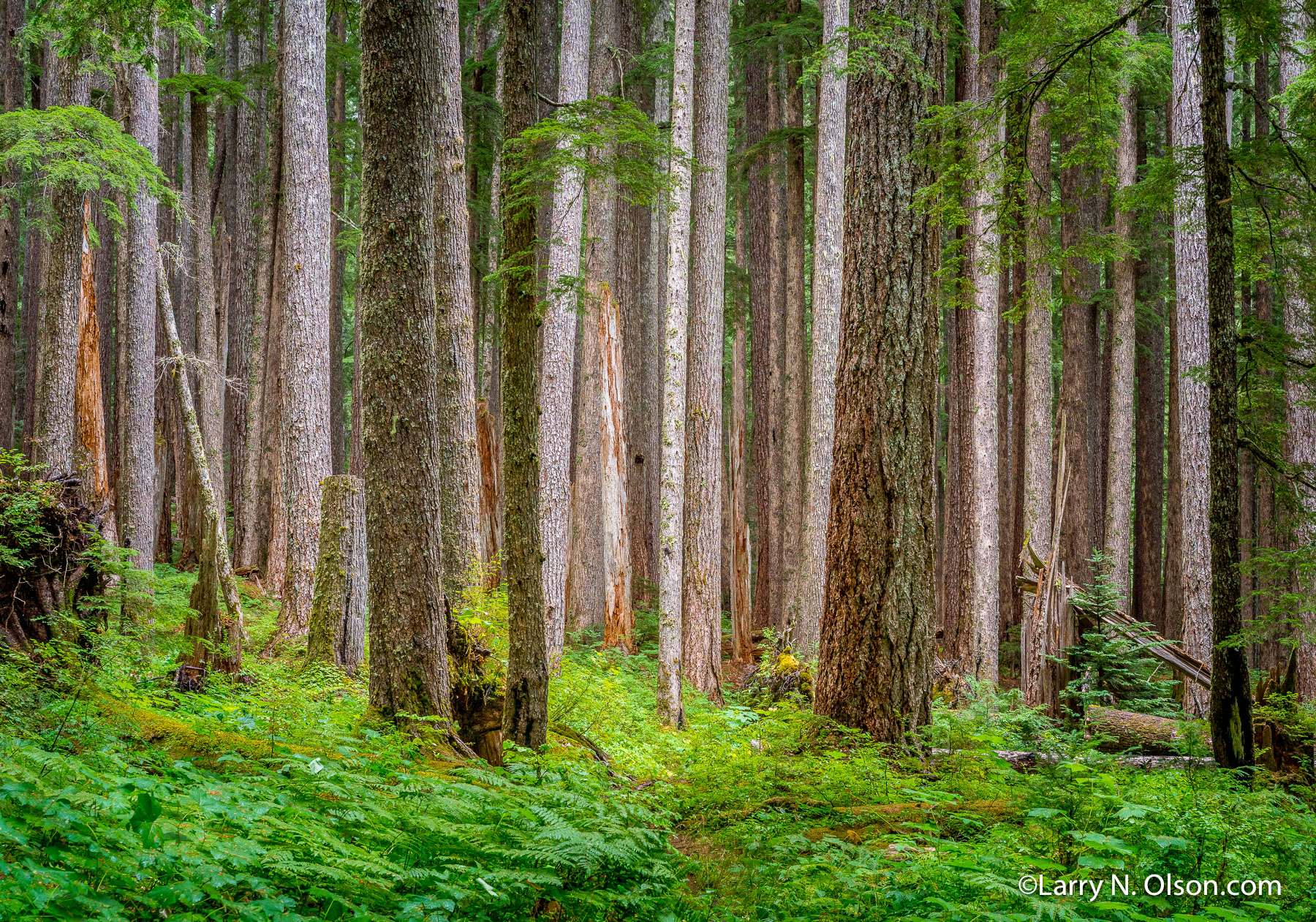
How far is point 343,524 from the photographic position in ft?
28.4

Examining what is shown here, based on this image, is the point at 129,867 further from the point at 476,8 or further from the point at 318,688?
the point at 476,8

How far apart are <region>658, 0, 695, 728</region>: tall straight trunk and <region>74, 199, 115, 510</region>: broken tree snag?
807cm

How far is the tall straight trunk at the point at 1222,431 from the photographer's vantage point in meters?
5.48

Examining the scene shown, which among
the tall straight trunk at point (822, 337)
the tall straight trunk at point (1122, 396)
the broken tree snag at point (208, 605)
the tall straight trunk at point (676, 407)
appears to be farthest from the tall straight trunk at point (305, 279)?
the tall straight trunk at point (1122, 396)

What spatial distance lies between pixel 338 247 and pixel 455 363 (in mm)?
12016

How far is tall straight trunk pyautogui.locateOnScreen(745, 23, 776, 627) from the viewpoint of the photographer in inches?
719

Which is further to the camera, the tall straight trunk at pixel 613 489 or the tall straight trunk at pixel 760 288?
the tall straight trunk at pixel 760 288

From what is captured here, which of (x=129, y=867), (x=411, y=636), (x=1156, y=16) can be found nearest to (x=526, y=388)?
(x=411, y=636)

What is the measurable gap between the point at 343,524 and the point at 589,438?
716cm

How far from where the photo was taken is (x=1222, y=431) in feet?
18.5

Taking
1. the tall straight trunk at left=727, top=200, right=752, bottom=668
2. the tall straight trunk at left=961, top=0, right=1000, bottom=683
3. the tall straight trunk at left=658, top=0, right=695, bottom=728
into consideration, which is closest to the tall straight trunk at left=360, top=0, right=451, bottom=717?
the tall straight trunk at left=658, top=0, right=695, bottom=728

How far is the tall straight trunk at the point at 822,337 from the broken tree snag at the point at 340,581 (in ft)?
23.0

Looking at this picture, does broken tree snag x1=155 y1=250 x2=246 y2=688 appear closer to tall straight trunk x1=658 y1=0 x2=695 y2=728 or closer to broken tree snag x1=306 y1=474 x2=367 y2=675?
broken tree snag x1=306 y1=474 x2=367 y2=675

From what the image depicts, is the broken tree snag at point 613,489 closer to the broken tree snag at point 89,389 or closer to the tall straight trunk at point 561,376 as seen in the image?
the tall straight trunk at point 561,376
